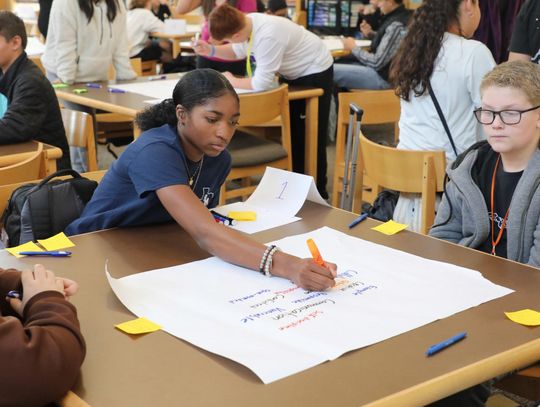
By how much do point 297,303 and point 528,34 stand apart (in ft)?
8.75

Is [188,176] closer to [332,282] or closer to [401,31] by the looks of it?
[332,282]

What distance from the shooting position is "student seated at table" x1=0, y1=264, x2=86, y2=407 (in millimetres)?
1135

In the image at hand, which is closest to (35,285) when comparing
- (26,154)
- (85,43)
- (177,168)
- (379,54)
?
(177,168)

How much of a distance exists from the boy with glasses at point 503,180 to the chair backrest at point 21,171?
4.34 feet

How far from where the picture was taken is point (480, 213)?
210 cm

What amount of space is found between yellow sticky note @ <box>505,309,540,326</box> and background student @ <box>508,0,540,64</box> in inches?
94.0

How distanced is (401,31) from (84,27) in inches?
93.4

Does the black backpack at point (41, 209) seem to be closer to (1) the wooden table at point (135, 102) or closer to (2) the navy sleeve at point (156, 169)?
(2) the navy sleeve at point (156, 169)

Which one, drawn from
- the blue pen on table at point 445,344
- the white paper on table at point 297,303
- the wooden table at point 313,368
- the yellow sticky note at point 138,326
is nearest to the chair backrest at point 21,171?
the wooden table at point 313,368

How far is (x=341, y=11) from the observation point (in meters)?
7.90

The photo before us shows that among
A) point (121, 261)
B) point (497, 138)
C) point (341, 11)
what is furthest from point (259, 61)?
point (341, 11)

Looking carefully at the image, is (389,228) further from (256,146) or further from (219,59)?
(219,59)

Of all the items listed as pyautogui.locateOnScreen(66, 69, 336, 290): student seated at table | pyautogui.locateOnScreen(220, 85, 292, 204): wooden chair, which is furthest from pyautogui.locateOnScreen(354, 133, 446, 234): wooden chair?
pyautogui.locateOnScreen(220, 85, 292, 204): wooden chair

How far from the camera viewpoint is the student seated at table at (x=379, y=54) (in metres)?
5.90
